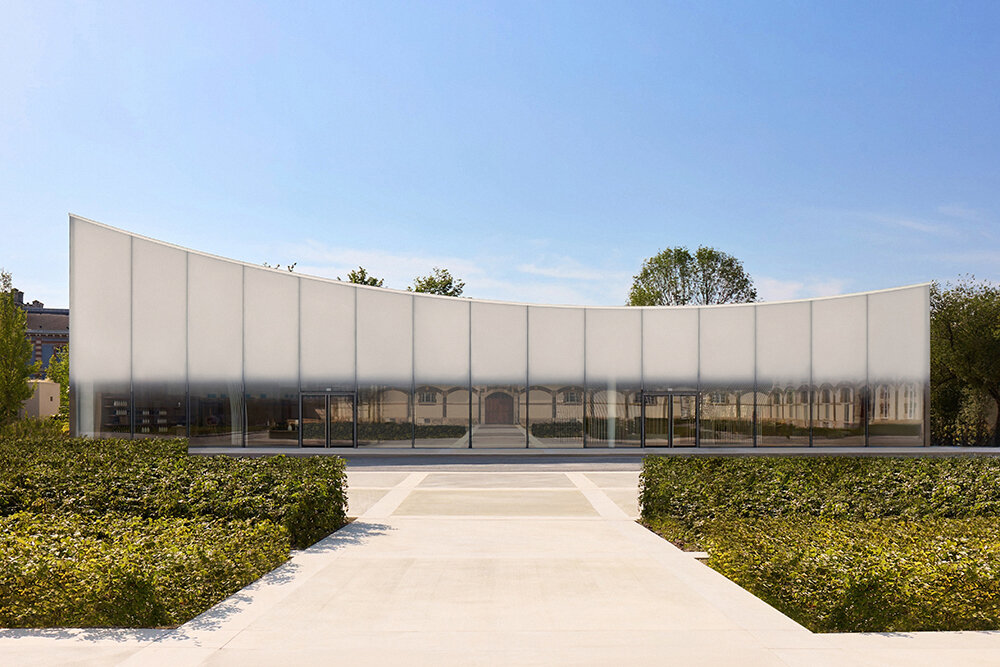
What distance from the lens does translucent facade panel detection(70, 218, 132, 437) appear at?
31.9m

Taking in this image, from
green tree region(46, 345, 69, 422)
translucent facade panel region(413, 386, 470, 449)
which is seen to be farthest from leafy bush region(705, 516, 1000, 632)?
green tree region(46, 345, 69, 422)

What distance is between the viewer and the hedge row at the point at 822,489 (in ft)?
42.0

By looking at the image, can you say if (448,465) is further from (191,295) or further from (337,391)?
(191,295)

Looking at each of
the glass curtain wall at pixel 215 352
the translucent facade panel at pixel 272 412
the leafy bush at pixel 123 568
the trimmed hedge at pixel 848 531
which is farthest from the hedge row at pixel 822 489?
the glass curtain wall at pixel 215 352

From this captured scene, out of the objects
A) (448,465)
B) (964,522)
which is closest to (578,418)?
(448,465)

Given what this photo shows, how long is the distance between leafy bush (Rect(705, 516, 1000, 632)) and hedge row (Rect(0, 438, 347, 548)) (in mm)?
6563

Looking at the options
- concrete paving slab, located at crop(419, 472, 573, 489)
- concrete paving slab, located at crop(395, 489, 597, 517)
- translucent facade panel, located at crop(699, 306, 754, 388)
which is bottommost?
concrete paving slab, located at crop(419, 472, 573, 489)

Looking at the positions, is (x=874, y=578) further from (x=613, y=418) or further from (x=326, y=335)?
(x=326, y=335)

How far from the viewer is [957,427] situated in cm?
4384

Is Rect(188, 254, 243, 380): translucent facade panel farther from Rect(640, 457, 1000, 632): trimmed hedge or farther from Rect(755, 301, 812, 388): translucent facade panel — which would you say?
Rect(755, 301, 812, 388): translucent facade panel

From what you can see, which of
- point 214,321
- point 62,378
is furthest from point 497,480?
point 62,378

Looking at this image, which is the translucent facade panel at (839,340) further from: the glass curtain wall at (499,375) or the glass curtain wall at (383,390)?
the glass curtain wall at (383,390)

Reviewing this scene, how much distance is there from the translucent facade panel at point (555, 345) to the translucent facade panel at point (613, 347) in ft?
1.56

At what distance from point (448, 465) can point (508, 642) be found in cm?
1935
